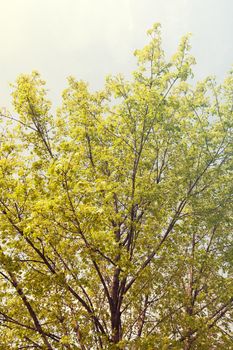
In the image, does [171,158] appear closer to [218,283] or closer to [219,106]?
[219,106]

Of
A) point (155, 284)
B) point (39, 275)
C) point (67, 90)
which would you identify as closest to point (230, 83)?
point (67, 90)

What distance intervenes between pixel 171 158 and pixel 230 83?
13.5ft

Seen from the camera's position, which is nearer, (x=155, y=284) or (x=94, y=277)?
(x=155, y=284)

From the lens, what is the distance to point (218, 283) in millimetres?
12750

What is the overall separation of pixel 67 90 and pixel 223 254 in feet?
31.5

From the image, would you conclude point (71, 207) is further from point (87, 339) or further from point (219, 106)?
point (219, 106)

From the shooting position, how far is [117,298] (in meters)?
11.5

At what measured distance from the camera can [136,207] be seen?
12109 mm

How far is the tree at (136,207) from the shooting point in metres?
10.3

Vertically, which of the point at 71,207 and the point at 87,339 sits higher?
the point at 71,207

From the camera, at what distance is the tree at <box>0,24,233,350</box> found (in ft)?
33.9

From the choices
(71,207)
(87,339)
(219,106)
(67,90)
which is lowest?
(87,339)

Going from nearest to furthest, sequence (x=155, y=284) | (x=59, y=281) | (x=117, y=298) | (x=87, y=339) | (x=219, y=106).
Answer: (x=59, y=281)
(x=87, y=339)
(x=117, y=298)
(x=155, y=284)
(x=219, y=106)

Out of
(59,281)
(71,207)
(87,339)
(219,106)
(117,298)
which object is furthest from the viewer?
(219,106)
